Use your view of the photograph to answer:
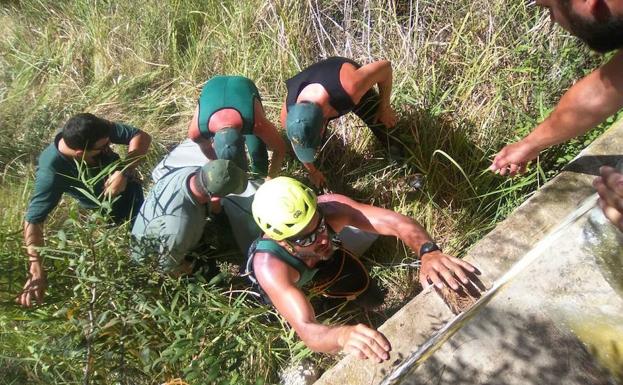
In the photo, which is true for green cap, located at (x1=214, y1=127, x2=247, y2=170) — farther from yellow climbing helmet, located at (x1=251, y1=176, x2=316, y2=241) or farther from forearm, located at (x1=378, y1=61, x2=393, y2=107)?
forearm, located at (x1=378, y1=61, x2=393, y2=107)

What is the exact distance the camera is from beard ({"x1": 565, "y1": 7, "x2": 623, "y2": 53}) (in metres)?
1.34

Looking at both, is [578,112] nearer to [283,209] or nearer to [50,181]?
[283,209]

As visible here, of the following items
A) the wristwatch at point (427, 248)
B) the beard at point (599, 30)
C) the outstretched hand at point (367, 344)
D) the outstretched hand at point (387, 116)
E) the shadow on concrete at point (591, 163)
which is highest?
the beard at point (599, 30)

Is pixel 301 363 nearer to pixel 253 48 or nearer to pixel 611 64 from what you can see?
pixel 611 64

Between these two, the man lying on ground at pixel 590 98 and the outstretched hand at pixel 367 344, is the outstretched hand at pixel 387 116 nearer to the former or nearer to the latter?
the man lying on ground at pixel 590 98

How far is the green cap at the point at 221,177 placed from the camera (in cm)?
260

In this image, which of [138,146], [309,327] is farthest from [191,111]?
[309,327]

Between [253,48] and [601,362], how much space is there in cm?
339

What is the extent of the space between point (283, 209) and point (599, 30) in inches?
57.1

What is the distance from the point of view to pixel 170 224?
8.91 ft

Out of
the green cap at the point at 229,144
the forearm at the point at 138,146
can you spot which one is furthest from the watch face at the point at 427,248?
the forearm at the point at 138,146

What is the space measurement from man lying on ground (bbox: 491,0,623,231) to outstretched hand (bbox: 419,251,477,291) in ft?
1.93

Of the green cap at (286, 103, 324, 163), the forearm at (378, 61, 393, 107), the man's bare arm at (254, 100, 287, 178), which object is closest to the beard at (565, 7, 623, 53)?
the green cap at (286, 103, 324, 163)

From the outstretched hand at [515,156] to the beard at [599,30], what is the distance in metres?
0.96
